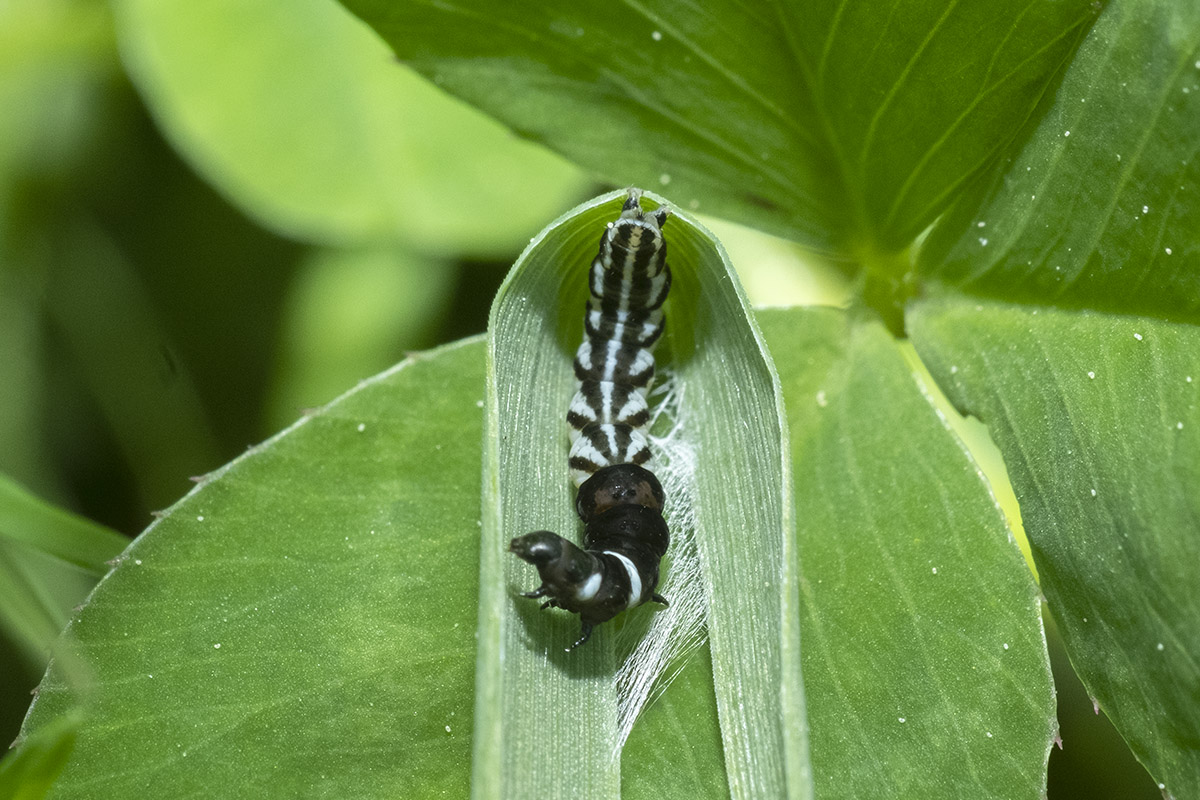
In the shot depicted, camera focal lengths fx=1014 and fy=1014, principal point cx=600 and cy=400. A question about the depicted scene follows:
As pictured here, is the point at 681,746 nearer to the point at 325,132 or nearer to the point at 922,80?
the point at 922,80

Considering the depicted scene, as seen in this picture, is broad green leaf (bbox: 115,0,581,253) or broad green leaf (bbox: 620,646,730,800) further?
broad green leaf (bbox: 115,0,581,253)

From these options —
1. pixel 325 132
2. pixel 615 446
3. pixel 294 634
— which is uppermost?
pixel 325 132

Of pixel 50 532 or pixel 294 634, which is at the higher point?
pixel 50 532

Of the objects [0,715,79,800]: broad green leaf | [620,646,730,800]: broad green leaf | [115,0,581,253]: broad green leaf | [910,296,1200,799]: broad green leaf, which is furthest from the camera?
[115,0,581,253]: broad green leaf

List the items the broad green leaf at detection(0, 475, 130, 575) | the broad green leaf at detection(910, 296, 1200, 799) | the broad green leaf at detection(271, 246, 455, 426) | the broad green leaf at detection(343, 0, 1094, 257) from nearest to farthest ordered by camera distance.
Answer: the broad green leaf at detection(910, 296, 1200, 799), the broad green leaf at detection(343, 0, 1094, 257), the broad green leaf at detection(0, 475, 130, 575), the broad green leaf at detection(271, 246, 455, 426)

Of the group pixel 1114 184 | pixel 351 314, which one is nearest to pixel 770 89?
pixel 1114 184

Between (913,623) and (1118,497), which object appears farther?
(913,623)

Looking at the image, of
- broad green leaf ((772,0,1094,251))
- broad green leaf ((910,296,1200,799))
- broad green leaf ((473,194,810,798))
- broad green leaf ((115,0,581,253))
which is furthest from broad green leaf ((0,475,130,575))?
broad green leaf ((910,296,1200,799))

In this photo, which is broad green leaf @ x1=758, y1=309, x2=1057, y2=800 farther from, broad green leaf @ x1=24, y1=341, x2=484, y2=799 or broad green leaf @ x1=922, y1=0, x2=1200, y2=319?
broad green leaf @ x1=24, y1=341, x2=484, y2=799
